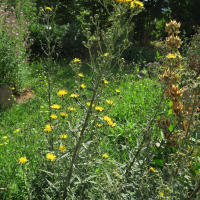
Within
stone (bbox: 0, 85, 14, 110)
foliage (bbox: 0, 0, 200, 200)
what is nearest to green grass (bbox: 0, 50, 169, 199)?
foliage (bbox: 0, 0, 200, 200)

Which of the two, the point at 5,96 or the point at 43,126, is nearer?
the point at 43,126

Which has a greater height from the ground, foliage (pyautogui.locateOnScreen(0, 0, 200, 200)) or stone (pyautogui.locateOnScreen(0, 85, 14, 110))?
foliage (pyautogui.locateOnScreen(0, 0, 200, 200))

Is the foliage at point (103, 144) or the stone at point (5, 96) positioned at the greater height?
the foliage at point (103, 144)

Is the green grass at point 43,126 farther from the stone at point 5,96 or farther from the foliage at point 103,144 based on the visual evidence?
the stone at point 5,96

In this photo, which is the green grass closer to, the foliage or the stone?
the foliage

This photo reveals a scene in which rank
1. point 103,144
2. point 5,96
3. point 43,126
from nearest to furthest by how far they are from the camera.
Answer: point 103,144, point 43,126, point 5,96

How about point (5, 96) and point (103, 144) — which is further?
point (5, 96)

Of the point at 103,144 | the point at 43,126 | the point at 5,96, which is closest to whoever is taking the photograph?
the point at 103,144

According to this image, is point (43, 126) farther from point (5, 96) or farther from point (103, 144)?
point (5, 96)

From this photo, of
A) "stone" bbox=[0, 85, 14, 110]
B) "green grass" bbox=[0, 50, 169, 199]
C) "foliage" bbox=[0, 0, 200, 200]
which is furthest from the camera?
"stone" bbox=[0, 85, 14, 110]

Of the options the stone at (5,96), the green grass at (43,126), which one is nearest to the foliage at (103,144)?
the green grass at (43,126)

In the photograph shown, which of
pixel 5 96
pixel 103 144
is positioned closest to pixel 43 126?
pixel 103 144

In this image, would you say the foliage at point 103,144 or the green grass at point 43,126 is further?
the green grass at point 43,126

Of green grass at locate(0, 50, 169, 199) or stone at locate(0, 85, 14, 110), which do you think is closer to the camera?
green grass at locate(0, 50, 169, 199)
